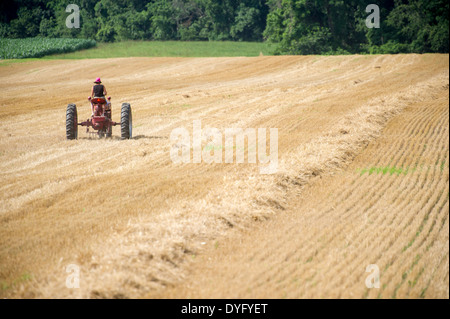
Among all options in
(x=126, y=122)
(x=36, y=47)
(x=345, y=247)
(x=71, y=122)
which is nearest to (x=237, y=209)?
(x=345, y=247)

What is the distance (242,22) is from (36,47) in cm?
3057

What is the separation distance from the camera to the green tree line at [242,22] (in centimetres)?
4981

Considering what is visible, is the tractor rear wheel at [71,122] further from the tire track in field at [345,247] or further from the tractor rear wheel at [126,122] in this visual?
the tire track in field at [345,247]

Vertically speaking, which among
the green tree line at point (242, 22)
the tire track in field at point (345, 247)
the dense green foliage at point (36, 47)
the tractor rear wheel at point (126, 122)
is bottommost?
the tire track in field at point (345, 247)

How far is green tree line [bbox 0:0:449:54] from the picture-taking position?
1961 inches

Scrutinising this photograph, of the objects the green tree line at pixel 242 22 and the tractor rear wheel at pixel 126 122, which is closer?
the tractor rear wheel at pixel 126 122

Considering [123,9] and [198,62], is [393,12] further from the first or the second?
[123,9]

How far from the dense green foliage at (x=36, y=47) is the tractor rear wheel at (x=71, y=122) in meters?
36.6

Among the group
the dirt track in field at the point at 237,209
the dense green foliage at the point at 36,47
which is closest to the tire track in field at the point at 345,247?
the dirt track in field at the point at 237,209

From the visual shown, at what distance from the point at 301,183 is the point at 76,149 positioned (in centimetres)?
602

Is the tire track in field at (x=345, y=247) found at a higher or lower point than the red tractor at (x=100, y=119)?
lower

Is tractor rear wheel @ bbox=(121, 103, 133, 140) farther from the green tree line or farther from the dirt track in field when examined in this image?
the green tree line

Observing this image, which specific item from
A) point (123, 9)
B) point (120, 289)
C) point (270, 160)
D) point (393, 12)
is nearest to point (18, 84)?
point (270, 160)

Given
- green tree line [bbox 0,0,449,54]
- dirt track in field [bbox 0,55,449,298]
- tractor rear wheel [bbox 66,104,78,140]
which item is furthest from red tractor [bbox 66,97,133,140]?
green tree line [bbox 0,0,449,54]
